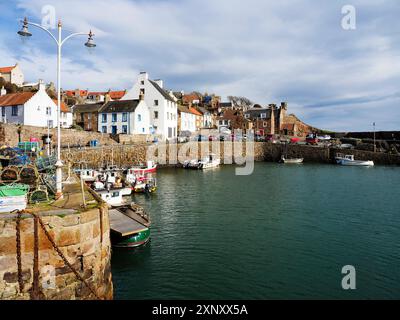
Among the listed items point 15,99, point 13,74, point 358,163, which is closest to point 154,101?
point 15,99

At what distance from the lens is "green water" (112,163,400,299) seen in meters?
12.4

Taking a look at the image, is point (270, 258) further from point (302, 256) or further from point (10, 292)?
point (10, 292)

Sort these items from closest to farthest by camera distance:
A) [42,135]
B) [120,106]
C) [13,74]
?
[42,135]
[120,106]
[13,74]

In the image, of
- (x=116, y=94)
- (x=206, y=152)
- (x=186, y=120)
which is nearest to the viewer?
(x=206, y=152)

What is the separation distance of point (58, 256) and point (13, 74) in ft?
338

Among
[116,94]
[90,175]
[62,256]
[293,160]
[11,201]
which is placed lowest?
[62,256]

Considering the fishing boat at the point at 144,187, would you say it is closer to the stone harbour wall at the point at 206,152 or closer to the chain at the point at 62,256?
the stone harbour wall at the point at 206,152

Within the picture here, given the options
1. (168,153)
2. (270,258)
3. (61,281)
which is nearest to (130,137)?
(168,153)

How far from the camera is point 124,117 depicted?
5834cm

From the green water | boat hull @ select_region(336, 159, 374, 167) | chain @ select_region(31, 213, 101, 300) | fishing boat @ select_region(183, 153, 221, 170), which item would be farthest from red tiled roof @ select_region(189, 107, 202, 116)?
chain @ select_region(31, 213, 101, 300)

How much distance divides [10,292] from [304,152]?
71107mm

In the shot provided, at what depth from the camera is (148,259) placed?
1532 cm

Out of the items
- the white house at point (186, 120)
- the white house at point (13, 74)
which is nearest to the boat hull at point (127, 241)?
the white house at point (186, 120)

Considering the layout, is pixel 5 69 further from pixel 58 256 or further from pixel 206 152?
pixel 58 256
